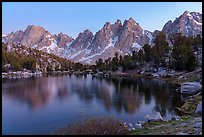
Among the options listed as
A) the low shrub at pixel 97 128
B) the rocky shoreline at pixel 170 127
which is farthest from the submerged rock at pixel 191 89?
the low shrub at pixel 97 128

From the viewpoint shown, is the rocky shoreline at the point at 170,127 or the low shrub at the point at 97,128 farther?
the low shrub at the point at 97,128

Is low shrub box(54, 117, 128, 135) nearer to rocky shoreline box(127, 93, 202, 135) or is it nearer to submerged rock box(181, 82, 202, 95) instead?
rocky shoreline box(127, 93, 202, 135)

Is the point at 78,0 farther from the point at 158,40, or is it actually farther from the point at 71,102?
the point at 158,40

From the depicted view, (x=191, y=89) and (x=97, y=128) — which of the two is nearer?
(x=97, y=128)

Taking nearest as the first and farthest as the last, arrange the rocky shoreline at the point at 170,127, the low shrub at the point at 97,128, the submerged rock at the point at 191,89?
the rocky shoreline at the point at 170,127 → the low shrub at the point at 97,128 → the submerged rock at the point at 191,89

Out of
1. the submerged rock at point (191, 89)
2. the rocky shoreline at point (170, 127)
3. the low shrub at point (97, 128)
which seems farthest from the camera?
the submerged rock at point (191, 89)

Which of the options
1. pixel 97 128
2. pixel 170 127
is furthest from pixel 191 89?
pixel 97 128

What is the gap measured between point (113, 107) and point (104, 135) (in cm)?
1991

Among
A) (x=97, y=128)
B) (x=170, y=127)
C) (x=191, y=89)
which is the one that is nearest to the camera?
(x=97, y=128)

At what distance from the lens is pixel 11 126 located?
24.9 meters

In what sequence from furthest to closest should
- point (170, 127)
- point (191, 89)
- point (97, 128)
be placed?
1. point (191, 89)
2. point (170, 127)
3. point (97, 128)

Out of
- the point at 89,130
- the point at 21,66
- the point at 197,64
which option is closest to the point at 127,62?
the point at 197,64

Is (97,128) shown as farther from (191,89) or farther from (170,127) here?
(191,89)

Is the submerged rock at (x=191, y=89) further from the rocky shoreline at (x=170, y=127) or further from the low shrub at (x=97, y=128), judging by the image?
the low shrub at (x=97, y=128)
